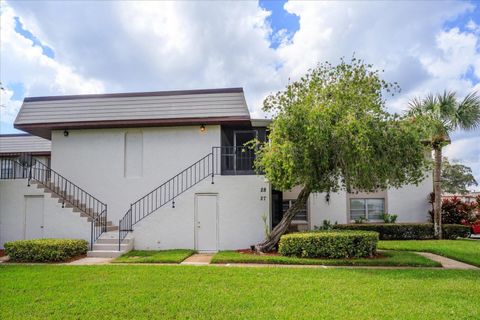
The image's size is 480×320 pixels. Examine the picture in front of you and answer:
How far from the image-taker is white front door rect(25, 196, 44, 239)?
45.1 feet

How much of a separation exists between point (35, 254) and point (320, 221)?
12.8 m

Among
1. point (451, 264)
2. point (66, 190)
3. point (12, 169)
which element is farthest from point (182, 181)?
point (451, 264)

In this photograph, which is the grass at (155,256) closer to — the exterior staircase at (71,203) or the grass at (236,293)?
the grass at (236,293)

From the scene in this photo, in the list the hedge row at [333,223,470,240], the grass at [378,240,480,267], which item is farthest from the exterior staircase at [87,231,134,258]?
the hedge row at [333,223,470,240]

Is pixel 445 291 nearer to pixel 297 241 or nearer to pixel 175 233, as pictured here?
pixel 297 241

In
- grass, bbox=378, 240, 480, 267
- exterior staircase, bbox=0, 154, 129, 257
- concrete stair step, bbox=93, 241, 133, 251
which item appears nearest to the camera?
grass, bbox=378, 240, 480, 267

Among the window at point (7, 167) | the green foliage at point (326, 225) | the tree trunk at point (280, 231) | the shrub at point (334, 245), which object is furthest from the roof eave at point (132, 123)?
the green foliage at point (326, 225)

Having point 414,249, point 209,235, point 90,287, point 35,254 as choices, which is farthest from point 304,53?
point 35,254

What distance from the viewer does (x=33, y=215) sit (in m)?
13.8

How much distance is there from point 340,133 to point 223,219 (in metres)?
5.58

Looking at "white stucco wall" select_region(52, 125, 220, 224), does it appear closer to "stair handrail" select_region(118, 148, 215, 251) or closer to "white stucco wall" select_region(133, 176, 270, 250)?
"stair handrail" select_region(118, 148, 215, 251)

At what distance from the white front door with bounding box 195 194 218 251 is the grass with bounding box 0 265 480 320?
11.2 ft

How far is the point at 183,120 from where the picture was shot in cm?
1361

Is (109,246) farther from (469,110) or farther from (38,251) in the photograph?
(469,110)
